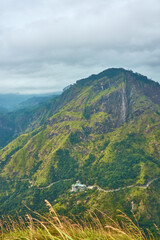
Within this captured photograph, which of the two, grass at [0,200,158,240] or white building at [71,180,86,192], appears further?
white building at [71,180,86,192]

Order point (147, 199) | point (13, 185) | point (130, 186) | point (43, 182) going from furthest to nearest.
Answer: point (13, 185)
point (43, 182)
point (130, 186)
point (147, 199)

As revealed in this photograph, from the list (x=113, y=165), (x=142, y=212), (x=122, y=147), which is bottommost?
(x=142, y=212)

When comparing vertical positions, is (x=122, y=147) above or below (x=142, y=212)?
above

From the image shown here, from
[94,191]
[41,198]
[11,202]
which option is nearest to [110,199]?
[94,191]

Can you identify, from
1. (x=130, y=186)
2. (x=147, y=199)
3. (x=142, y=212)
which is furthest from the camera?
(x=130, y=186)

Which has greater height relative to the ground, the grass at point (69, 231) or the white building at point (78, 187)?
the grass at point (69, 231)

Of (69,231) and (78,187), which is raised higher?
(69,231)

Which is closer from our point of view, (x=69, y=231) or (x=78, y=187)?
(x=69, y=231)

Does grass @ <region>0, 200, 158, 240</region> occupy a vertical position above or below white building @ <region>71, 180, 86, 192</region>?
above

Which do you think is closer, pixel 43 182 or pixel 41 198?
pixel 41 198

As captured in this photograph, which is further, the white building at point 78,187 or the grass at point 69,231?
the white building at point 78,187

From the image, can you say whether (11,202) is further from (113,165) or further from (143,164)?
(143,164)
